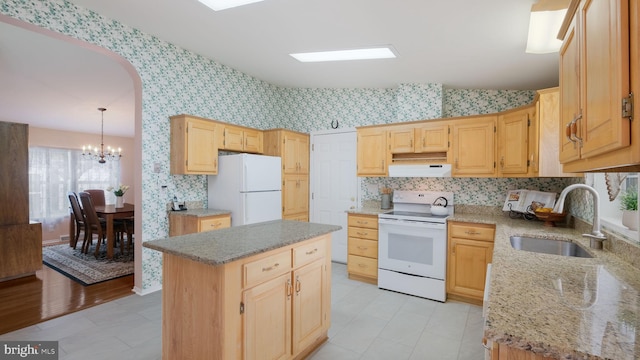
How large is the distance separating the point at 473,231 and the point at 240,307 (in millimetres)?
2572

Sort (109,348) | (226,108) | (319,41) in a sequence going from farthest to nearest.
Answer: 1. (226,108)
2. (319,41)
3. (109,348)

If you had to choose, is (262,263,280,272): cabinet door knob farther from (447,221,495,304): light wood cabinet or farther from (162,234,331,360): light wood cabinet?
(447,221,495,304): light wood cabinet

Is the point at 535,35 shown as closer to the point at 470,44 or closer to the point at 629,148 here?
the point at 470,44

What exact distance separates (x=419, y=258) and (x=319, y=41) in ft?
8.53

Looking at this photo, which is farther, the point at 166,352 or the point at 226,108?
the point at 226,108

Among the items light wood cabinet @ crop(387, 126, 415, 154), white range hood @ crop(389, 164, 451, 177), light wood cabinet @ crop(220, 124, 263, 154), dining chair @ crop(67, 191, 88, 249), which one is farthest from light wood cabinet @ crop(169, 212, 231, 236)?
dining chair @ crop(67, 191, 88, 249)

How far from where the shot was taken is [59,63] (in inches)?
143

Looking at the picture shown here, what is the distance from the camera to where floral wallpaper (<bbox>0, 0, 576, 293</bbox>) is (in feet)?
9.41

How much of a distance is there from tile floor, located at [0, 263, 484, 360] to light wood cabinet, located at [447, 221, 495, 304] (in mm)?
151

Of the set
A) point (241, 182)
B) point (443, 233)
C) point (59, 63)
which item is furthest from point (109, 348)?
point (59, 63)

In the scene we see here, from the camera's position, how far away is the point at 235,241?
1914 mm

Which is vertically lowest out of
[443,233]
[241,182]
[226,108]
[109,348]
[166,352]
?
[109,348]

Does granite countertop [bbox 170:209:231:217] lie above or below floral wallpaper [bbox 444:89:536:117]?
below

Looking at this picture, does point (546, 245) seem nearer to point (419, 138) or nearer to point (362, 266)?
point (419, 138)
